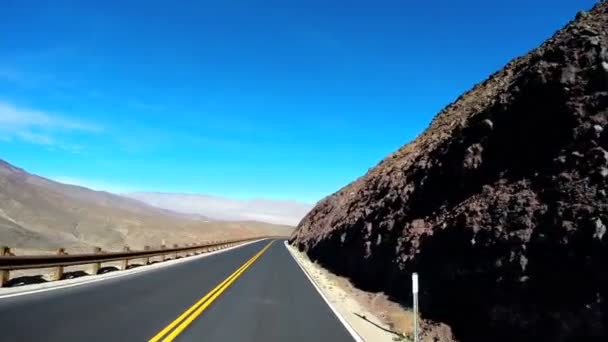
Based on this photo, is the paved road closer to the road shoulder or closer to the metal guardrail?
the road shoulder

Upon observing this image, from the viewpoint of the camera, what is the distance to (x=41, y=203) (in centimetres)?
7806

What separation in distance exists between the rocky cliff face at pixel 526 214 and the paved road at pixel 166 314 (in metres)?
2.95

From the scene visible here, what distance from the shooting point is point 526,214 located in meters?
10.1

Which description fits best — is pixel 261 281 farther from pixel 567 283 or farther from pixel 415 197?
pixel 567 283

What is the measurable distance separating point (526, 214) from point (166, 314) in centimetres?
798

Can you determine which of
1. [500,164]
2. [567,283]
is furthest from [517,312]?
[500,164]

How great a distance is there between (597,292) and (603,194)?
1.93 m

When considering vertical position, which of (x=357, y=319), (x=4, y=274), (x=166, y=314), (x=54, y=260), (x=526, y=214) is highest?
(x=526, y=214)

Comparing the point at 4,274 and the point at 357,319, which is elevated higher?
the point at 4,274

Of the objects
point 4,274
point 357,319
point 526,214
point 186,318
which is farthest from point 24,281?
point 526,214

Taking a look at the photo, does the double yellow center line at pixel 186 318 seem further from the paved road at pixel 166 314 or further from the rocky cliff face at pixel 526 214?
the rocky cliff face at pixel 526 214

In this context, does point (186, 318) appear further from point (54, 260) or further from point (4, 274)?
point (54, 260)

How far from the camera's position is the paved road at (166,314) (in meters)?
8.70

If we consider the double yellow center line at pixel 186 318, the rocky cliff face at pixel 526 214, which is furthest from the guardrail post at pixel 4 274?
the rocky cliff face at pixel 526 214
